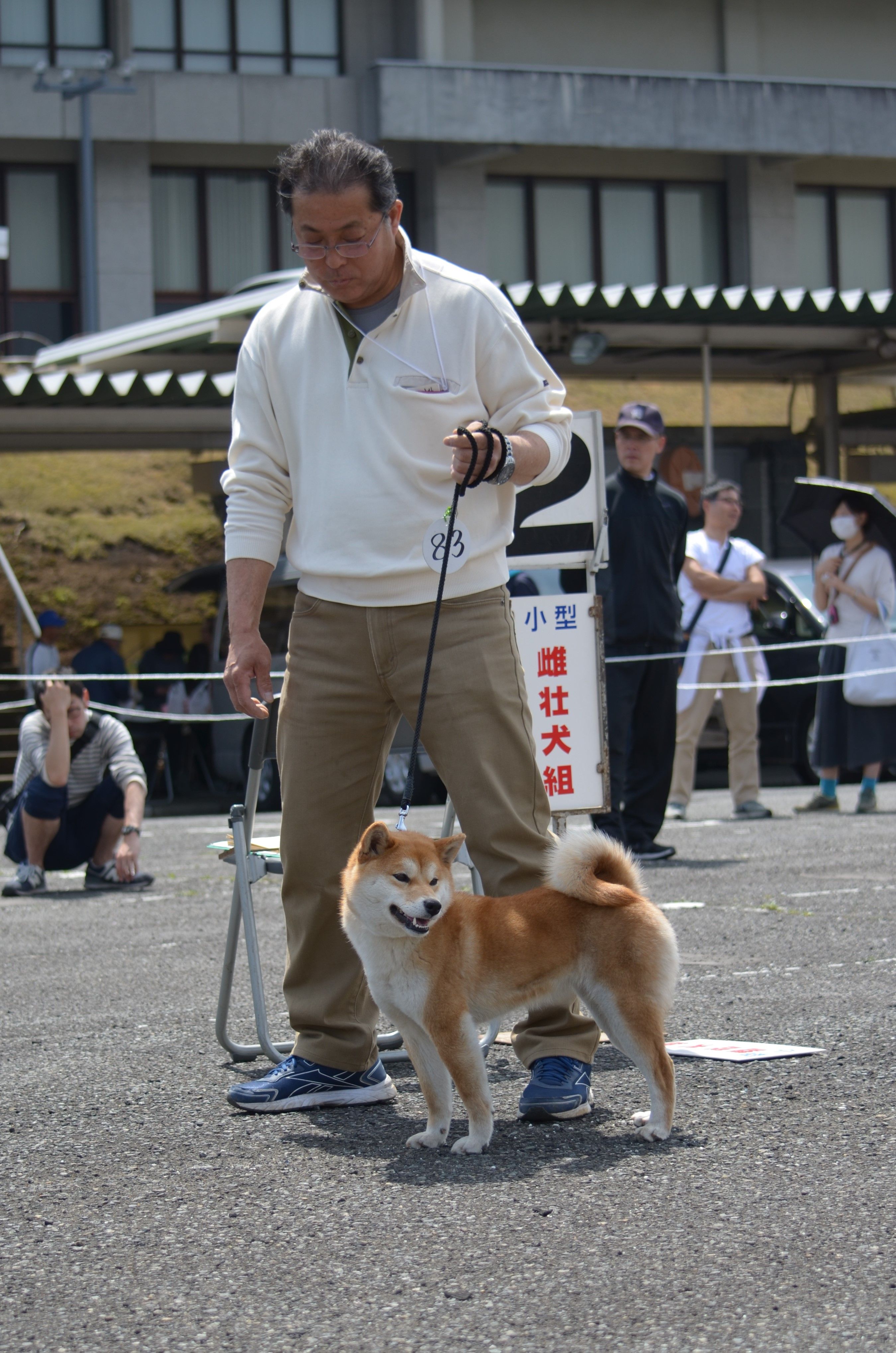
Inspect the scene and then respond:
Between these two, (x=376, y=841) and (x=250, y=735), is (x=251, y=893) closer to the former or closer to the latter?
(x=376, y=841)

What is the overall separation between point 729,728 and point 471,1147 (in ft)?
25.7

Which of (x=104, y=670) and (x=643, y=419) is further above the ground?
(x=643, y=419)

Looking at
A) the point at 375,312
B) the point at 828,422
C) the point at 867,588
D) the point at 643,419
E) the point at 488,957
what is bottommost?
the point at 488,957

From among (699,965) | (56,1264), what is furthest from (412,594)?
(699,965)

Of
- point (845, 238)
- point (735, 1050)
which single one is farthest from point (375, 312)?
point (845, 238)

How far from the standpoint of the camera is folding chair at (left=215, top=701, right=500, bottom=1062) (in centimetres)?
450

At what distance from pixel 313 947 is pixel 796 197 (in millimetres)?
31590

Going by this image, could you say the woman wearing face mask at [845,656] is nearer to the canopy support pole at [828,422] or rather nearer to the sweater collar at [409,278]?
the canopy support pole at [828,422]

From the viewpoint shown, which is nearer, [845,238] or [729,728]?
[729,728]

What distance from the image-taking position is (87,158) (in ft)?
91.0

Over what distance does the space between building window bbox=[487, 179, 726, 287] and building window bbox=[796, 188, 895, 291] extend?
1.93 meters

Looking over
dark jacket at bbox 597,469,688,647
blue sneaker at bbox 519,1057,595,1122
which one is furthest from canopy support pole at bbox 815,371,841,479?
blue sneaker at bbox 519,1057,595,1122

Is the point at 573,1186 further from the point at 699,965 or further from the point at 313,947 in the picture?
the point at 699,965

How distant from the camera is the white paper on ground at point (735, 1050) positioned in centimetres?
451
